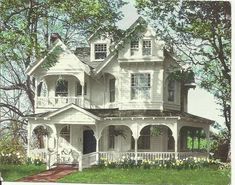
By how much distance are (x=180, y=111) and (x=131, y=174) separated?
1.02 meters

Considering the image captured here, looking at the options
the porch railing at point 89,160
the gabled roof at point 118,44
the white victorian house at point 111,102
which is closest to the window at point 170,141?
the white victorian house at point 111,102

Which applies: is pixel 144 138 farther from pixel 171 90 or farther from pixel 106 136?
pixel 171 90

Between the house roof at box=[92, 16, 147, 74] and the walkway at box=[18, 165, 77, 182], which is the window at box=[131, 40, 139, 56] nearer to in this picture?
the house roof at box=[92, 16, 147, 74]

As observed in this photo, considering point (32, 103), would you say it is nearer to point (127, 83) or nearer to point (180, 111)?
point (127, 83)

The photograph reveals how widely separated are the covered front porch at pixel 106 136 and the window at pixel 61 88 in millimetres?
238

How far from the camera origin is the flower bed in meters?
8.27

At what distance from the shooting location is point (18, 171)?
29.1 ft

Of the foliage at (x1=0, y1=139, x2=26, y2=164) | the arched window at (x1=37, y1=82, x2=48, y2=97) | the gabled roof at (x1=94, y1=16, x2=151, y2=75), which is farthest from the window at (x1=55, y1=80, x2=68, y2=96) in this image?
the foliage at (x1=0, y1=139, x2=26, y2=164)

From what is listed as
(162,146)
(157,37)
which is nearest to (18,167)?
(162,146)

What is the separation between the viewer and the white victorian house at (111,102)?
8.52 metres

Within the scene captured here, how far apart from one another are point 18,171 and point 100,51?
1.95 m

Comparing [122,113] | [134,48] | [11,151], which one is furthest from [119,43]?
[11,151]

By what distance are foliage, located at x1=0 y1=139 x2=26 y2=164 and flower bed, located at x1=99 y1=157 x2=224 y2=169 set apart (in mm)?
1157

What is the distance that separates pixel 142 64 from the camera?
8.66 metres
